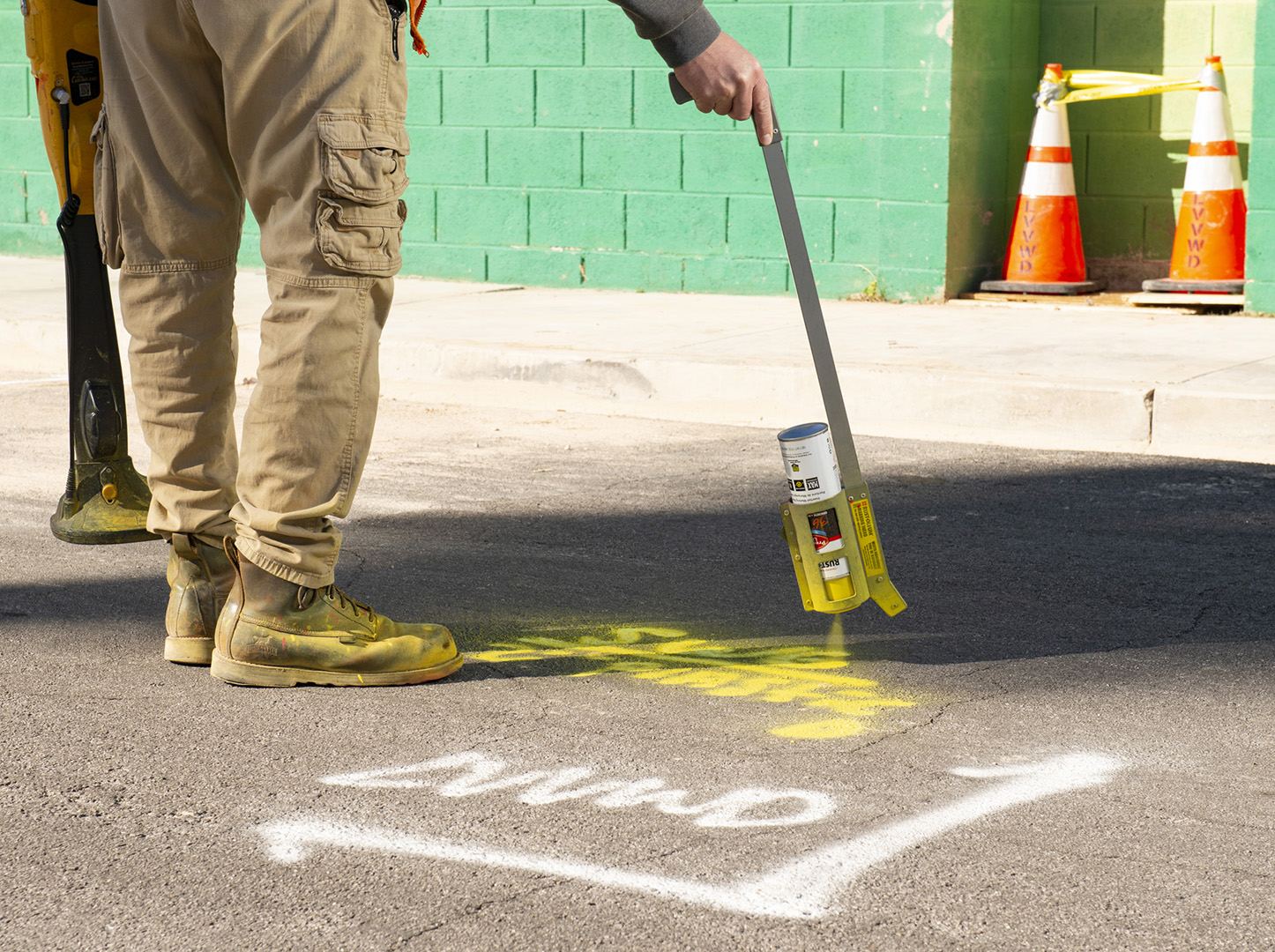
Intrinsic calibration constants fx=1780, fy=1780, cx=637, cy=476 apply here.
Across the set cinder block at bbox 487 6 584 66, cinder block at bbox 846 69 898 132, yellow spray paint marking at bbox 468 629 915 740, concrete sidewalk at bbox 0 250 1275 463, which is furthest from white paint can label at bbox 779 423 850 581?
cinder block at bbox 487 6 584 66

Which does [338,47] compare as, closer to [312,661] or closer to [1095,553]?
[312,661]

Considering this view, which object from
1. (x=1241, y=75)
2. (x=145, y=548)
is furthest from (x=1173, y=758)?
(x=1241, y=75)

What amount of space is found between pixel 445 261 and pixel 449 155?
21.5 inches

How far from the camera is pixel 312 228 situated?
2.87 meters

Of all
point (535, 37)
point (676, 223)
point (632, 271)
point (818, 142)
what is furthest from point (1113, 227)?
point (535, 37)

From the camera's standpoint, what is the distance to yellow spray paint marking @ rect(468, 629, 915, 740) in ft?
9.57

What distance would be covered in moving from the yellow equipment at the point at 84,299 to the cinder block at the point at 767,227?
181 inches

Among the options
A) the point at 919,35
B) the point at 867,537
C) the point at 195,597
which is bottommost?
the point at 195,597

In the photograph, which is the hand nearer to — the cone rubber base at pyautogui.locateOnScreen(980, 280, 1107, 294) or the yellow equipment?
the yellow equipment

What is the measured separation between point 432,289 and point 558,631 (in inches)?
225

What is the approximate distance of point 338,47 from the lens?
283 cm

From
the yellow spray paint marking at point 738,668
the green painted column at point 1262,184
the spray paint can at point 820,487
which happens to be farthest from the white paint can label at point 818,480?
the green painted column at point 1262,184

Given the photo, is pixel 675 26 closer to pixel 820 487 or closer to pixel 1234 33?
pixel 820 487

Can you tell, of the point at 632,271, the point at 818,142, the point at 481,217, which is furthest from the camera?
the point at 481,217
